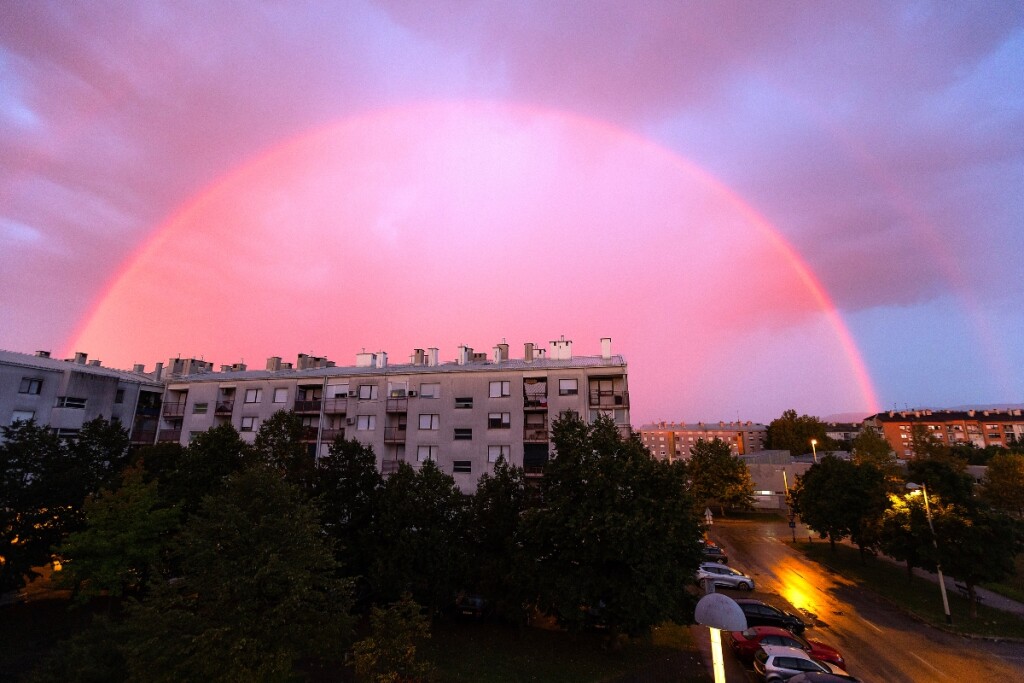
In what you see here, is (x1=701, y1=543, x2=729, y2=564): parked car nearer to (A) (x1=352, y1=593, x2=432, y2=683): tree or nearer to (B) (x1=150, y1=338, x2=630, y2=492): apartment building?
(B) (x1=150, y1=338, x2=630, y2=492): apartment building

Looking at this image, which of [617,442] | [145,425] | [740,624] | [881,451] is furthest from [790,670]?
[145,425]

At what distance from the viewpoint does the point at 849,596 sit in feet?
99.0

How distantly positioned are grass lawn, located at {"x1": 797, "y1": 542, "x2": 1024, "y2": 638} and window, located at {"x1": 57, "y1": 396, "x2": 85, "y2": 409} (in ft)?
225

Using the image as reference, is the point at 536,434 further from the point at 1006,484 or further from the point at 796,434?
the point at 796,434

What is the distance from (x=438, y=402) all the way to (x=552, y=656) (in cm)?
2445

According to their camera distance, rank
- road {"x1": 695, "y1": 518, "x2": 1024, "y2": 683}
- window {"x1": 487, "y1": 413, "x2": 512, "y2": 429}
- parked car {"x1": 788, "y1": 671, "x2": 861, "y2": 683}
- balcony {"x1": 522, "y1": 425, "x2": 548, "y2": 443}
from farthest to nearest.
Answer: window {"x1": 487, "y1": 413, "x2": 512, "y2": 429} < balcony {"x1": 522, "y1": 425, "x2": 548, "y2": 443} < road {"x1": 695, "y1": 518, "x2": 1024, "y2": 683} < parked car {"x1": 788, "y1": 671, "x2": 861, "y2": 683}

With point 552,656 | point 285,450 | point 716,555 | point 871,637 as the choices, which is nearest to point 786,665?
point 871,637

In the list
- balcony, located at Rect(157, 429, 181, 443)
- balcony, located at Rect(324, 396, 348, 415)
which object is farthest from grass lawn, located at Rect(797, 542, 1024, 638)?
balcony, located at Rect(157, 429, 181, 443)

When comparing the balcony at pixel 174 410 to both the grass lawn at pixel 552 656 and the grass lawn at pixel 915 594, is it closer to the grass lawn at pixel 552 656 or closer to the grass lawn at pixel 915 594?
the grass lawn at pixel 552 656

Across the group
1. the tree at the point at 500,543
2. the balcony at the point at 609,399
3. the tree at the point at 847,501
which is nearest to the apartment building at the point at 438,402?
the balcony at the point at 609,399

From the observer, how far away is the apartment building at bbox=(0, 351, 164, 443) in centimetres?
4275

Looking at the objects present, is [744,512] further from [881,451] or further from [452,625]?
[452,625]

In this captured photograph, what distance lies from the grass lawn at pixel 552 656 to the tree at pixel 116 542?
14.2m

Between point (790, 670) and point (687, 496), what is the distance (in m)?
7.12
